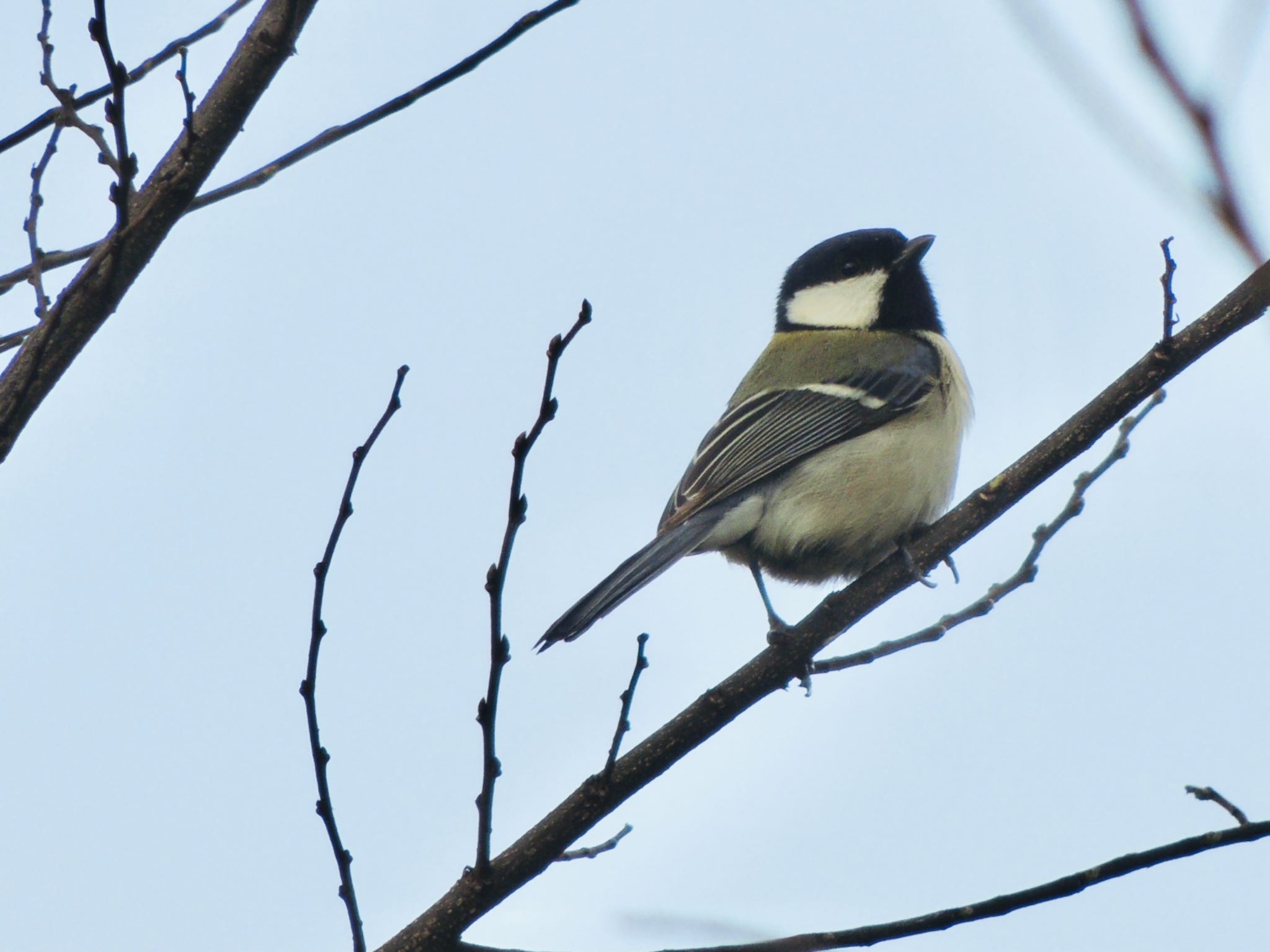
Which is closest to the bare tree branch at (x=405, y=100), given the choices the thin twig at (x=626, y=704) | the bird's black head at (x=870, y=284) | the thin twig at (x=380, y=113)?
the thin twig at (x=380, y=113)

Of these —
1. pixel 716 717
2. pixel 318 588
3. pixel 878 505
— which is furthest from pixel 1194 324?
pixel 318 588

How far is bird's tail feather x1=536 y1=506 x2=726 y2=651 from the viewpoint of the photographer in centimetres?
464

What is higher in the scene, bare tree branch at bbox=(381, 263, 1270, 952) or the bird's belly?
the bird's belly

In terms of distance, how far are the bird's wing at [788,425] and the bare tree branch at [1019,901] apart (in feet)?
10.5

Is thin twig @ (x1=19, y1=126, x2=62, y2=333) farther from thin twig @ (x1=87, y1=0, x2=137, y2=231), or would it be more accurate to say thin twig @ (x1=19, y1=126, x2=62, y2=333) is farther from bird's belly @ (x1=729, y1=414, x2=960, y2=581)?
bird's belly @ (x1=729, y1=414, x2=960, y2=581)

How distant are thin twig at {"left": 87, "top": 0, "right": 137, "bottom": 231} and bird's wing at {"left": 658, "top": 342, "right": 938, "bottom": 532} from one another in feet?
10.3

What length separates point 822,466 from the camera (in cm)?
596

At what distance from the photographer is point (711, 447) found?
20.9 feet

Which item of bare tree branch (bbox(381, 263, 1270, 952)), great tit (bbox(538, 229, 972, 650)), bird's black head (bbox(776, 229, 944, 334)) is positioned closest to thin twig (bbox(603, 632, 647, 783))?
bare tree branch (bbox(381, 263, 1270, 952))

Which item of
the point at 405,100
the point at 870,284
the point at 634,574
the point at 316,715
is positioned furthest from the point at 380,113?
the point at 870,284

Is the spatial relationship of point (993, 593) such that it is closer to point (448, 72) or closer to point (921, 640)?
point (921, 640)

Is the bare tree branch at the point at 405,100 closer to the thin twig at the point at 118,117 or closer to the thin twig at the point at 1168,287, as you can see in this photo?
Answer: the thin twig at the point at 118,117

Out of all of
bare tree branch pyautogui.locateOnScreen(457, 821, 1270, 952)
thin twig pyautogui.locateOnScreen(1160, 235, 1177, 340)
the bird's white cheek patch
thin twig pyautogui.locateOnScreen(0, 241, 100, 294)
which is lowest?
bare tree branch pyautogui.locateOnScreen(457, 821, 1270, 952)

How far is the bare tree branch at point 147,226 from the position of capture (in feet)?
10.1
